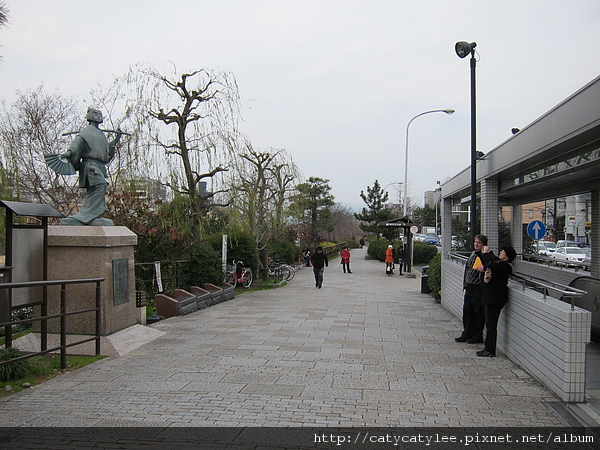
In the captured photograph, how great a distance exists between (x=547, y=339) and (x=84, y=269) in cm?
649

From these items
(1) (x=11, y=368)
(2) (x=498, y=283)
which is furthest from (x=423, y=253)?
(1) (x=11, y=368)

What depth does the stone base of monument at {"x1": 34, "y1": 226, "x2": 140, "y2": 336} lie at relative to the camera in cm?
761

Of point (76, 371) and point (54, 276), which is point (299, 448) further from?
point (54, 276)

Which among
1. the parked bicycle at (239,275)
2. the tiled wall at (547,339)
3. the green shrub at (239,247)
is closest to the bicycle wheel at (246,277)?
the parked bicycle at (239,275)

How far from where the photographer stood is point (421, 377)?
606 centimetres

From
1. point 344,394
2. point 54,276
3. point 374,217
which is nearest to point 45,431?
point 344,394

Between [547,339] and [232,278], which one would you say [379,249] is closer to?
[232,278]

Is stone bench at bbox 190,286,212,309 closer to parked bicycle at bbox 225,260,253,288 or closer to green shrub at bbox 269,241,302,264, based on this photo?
parked bicycle at bbox 225,260,253,288

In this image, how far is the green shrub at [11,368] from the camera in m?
5.68

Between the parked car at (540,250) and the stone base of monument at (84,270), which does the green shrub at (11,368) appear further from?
the parked car at (540,250)

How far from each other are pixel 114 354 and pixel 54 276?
1.68m

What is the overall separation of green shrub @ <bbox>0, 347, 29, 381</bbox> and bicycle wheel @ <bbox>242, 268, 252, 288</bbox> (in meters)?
11.9

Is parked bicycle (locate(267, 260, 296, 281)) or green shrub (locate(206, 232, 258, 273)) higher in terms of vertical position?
green shrub (locate(206, 232, 258, 273))

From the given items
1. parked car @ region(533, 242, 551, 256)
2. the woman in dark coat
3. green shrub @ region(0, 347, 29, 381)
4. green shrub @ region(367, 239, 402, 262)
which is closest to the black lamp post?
the woman in dark coat
